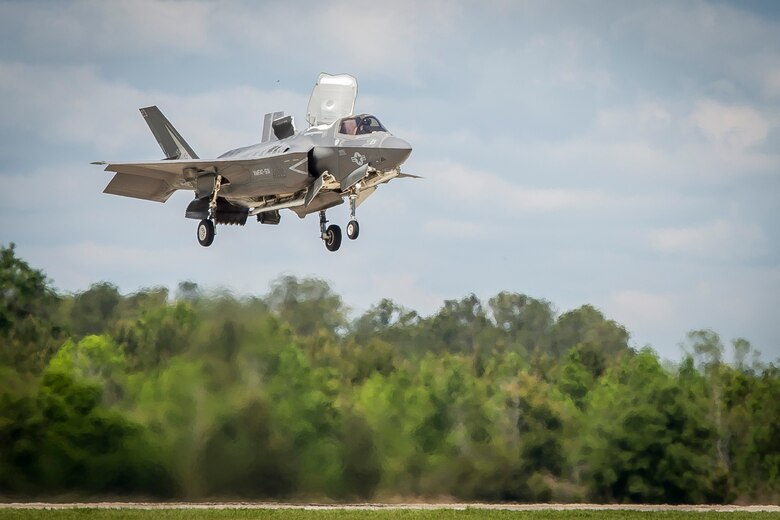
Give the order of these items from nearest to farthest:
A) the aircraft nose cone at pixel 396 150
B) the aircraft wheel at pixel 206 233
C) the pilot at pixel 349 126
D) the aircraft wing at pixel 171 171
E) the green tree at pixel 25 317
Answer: the aircraft nose cone at pixel 396 150
the pilot at pixel 349 126
the aircraft wing at pixel 171 171
the aircraft wheel at pixel 206 233
the green tree at pixel 25 317

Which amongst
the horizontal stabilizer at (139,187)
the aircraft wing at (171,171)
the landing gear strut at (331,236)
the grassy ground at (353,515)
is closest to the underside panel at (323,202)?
the landing gear strut at (331,236)

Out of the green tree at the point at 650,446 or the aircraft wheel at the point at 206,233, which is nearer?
the aircraft wheel at the point at 206,233

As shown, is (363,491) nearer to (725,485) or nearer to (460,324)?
(725,485)

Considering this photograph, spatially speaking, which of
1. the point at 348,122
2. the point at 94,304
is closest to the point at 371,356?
the point at 94,304

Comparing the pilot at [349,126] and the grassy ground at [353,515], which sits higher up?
the pilot at [349,126]

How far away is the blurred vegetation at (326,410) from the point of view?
139 ft

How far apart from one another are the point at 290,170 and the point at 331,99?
2.91 m

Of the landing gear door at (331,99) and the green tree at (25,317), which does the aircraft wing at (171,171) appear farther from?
the green tree at (25,317)

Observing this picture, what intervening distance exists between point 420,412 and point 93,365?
12817 mm

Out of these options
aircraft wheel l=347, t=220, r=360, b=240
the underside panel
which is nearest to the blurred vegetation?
the underside panel

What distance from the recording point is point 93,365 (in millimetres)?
45625

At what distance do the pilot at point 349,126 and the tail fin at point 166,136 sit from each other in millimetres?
7006

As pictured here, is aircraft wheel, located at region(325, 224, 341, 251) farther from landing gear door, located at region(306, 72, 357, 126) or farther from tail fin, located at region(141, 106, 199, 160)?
tail fin, located at region(141, 106, 199, 160)

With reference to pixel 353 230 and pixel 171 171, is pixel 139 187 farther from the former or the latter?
pixel 353 230
